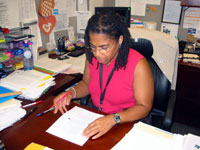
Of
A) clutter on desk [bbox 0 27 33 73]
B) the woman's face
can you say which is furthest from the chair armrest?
clutter on desk [bbox 0 27 33 73]

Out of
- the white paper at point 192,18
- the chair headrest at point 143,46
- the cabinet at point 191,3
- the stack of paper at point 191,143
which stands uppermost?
the cabinet at point 191,3

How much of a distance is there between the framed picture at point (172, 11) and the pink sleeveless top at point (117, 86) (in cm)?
123

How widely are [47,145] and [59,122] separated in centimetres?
16

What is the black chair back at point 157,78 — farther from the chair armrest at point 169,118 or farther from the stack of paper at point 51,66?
the stack of paper at point 51,66

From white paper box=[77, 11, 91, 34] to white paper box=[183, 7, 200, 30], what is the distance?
3.56 ft

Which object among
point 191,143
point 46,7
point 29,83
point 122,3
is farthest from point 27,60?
point 122,3

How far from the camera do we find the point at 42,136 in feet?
2.89

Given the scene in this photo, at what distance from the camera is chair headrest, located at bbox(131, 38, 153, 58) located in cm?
129

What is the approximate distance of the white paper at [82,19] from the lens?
2188 millimetres

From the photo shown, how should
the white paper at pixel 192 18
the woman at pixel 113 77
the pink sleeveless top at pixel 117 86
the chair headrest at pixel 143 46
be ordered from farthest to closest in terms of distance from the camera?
the white paper at pixel 192 18 < the chair headrest at pixel 143 46 < the pink sleeveless top at pixel 117 86 < the woman at pixel 113 77

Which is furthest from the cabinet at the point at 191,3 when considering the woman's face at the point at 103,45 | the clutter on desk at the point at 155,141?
the clutter on desk at the point at 155,141

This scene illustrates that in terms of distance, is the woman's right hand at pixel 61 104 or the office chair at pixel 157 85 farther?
the office chair at pixel 157 85

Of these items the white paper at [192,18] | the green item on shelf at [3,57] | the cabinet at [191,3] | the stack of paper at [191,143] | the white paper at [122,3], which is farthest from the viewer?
the white paper at [122,3]

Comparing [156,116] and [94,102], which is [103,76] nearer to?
[94,102]
